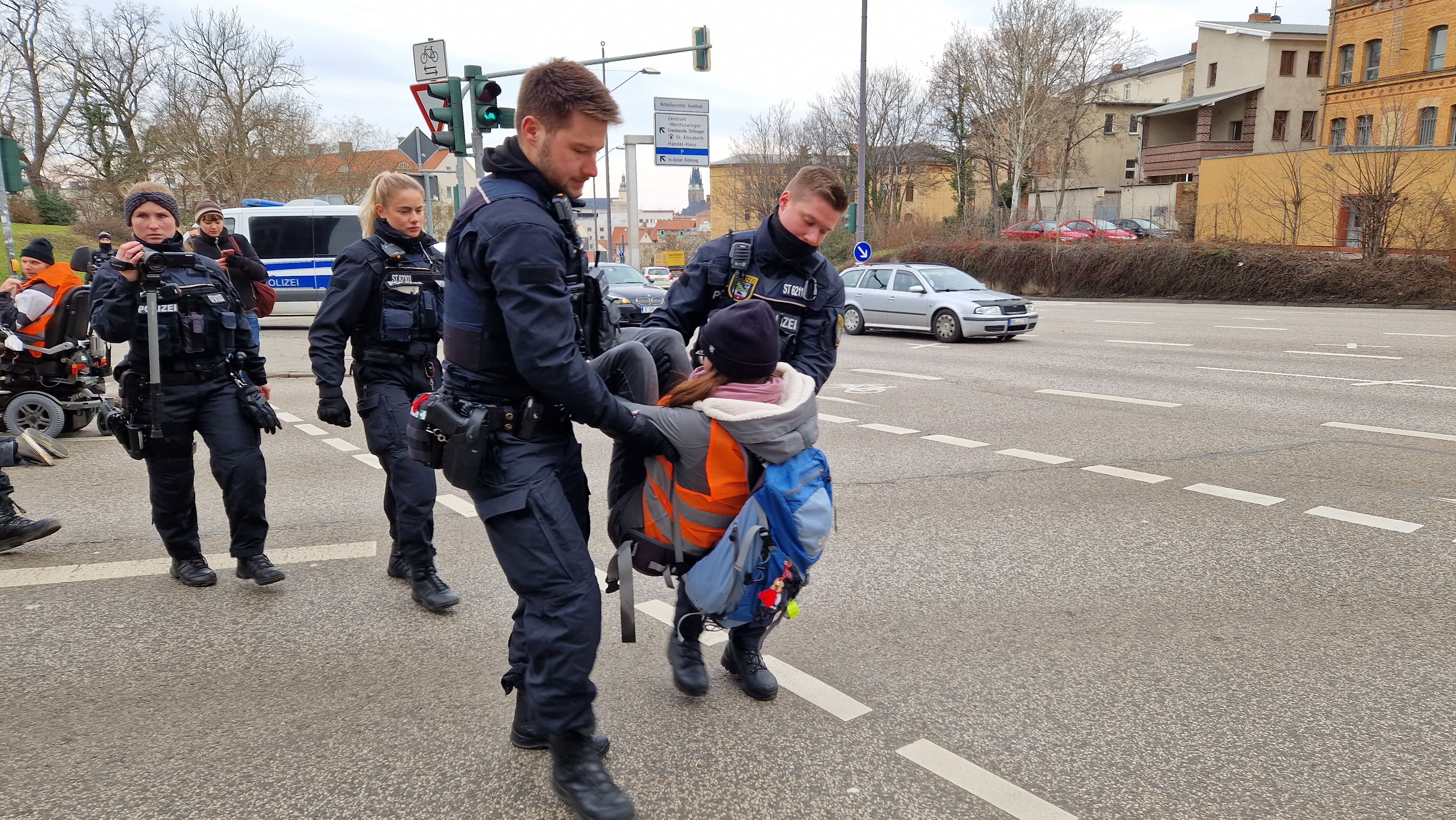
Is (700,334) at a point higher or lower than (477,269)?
lower

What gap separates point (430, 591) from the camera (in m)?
4.17

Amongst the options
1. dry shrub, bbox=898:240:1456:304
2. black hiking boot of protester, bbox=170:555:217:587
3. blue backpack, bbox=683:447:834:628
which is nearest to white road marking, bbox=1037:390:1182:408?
blue backpack, bbox=683:447:834:628

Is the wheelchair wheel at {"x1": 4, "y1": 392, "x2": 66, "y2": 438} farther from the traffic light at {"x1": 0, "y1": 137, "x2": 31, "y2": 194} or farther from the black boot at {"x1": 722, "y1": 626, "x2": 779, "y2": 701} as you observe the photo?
the black boot at {"x1": 722, "y1": 626, "x2": 779, "y2": 701}

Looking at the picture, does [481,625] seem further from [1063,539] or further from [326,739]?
[1063,539]

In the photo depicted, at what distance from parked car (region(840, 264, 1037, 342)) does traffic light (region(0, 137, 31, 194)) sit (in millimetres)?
12932

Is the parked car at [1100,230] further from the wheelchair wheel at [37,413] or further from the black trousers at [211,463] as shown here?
the black trousers at [211,463]

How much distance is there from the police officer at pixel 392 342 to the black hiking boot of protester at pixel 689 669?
1.29 m

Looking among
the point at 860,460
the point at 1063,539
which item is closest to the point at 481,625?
the point at 1063,539

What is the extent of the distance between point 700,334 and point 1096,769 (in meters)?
1.77

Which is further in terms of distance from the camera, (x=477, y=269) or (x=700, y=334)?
(x=700, y=334)

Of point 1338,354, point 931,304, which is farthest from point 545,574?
point 931,304

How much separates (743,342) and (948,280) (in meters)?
16.0

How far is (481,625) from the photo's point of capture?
13.0 ft

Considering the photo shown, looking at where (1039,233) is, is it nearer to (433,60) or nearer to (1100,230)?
(1100,230)
